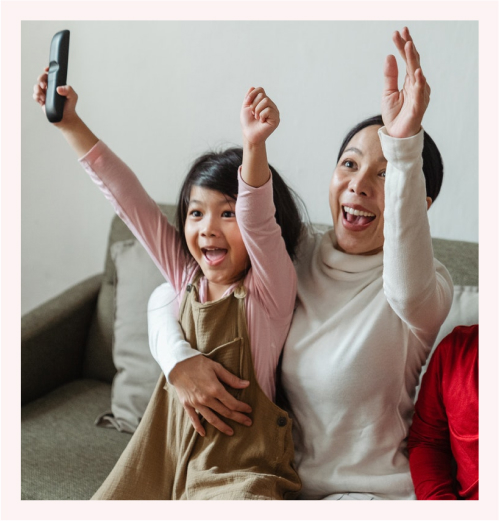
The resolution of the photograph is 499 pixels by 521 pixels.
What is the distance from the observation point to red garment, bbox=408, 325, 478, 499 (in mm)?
870

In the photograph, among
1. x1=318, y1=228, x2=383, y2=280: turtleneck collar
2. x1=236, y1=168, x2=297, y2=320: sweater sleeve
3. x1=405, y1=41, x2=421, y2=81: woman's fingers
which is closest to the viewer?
x1=405, y1=41, x2=421, y2=81: woman's fingers

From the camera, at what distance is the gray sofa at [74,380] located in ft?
3.67

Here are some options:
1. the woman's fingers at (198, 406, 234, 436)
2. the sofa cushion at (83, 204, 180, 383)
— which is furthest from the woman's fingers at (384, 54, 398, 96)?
the sofa cushion at (83, 204, 180, 383)

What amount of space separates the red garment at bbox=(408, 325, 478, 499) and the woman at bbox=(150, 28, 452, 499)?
2 cm

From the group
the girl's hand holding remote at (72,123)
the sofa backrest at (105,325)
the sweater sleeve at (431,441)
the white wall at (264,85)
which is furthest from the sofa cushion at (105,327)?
the sweater sleeve at (431,441)

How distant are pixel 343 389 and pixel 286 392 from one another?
98mm

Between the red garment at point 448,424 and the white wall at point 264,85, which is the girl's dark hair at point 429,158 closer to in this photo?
the white wall at point 264,85

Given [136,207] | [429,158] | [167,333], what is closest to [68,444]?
[167,333]

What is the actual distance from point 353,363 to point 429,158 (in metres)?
0.31

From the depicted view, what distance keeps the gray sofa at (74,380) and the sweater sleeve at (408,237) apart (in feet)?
0.90

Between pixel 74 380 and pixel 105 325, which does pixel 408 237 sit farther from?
pixel 74 380

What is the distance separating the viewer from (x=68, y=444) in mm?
1215

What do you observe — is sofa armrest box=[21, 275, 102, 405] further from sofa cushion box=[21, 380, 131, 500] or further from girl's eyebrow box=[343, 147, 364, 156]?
girl's eyebrow box=[343, 147, 364, 156]
